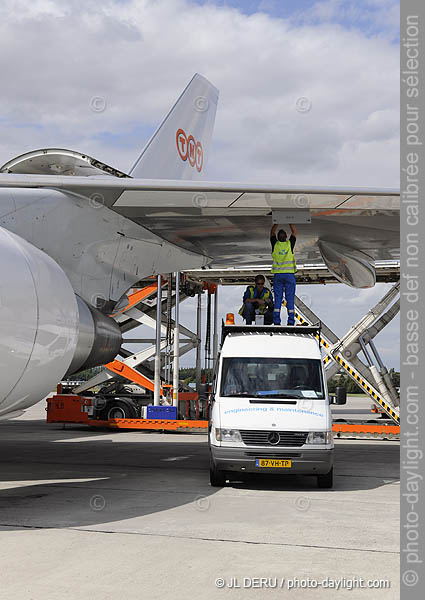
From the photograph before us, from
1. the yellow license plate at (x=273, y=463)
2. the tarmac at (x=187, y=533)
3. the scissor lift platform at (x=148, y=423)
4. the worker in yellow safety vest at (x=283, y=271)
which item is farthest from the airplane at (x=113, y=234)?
the scissor lift platform at (x=148, y=423)

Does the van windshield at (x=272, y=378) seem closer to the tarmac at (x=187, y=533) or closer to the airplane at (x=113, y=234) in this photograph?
the tarmac at (x=187, y=533)

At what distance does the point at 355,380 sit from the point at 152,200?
12.4 meters

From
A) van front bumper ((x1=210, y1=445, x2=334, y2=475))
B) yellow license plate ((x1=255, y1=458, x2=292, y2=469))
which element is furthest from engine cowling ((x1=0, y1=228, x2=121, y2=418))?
yellow license plate ((x1=255, y1=458, x2=292, y2=469))

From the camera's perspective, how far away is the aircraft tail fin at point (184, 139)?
48.4 ft

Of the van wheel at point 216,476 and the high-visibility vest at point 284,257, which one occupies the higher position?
the high-visibility vest at point 284,257

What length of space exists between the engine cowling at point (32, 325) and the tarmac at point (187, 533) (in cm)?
153

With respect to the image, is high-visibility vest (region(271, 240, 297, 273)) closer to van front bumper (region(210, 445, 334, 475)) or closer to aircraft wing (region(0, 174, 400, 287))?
aircraft wing (region(0, 174, 400, 287))

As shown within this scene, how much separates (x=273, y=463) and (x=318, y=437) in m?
0.78

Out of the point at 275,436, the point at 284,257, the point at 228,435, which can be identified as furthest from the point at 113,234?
the point at 275,436

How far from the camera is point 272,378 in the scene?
37.9ft

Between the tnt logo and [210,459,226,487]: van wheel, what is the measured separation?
7692mm

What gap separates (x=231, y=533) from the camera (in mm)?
7594
